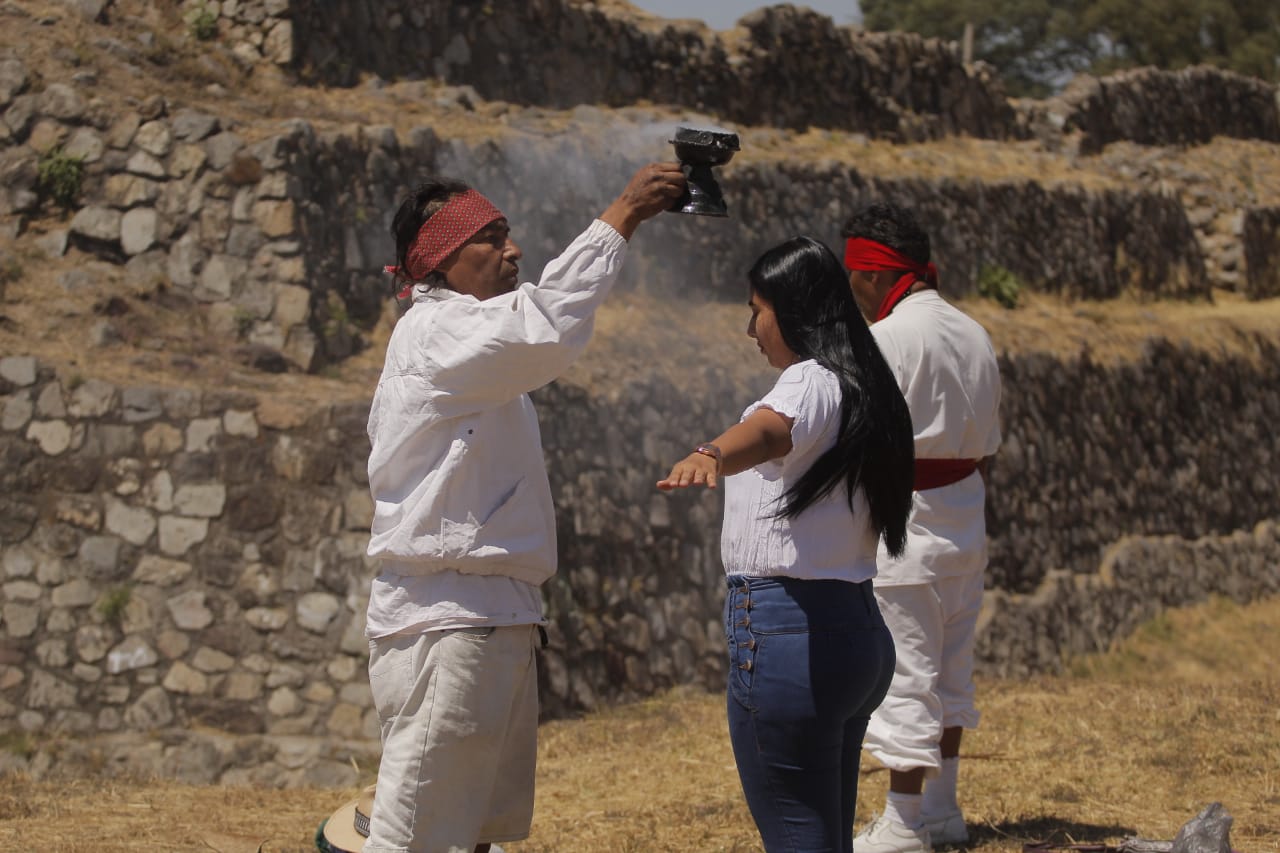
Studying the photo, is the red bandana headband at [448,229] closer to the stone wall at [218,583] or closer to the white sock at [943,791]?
the white sock at [943,791]

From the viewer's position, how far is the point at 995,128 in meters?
15.4

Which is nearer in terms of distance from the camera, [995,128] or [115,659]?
[115,659]

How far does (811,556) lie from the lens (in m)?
3.08

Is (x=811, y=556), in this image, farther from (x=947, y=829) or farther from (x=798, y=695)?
(x=947, y=829)

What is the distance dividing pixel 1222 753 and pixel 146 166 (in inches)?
230

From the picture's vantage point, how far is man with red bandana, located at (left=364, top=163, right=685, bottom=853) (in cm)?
304

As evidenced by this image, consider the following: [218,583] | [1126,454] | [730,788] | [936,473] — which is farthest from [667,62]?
[936,473]

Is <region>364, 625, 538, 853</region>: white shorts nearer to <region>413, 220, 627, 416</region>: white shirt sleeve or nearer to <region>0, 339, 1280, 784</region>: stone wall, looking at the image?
<region>413, 220, 627, 416</region>: white shirt sleeve

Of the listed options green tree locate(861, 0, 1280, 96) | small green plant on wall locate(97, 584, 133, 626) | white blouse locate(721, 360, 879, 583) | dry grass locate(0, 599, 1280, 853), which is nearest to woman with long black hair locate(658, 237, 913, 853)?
white blouse locate(721, 360, 879, 583)

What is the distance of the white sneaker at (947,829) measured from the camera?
4551 millimetres

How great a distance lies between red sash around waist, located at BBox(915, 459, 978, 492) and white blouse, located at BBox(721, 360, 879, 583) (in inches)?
48.2

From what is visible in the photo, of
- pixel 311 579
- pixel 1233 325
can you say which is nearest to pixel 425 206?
pixel 311 579

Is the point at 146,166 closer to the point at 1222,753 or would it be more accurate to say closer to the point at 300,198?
the point at 300,198

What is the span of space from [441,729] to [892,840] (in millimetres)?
1720
